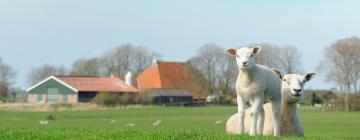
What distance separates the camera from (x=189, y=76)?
140 meters

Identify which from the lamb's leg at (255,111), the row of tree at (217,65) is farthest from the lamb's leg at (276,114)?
the row of tree at (217,65)

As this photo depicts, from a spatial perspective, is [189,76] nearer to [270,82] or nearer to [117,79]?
[117,79]

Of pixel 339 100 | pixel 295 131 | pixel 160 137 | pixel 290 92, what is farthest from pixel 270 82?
pixel 339 100

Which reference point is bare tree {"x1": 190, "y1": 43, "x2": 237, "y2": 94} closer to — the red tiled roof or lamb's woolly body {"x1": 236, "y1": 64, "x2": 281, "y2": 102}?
the red tiled roof

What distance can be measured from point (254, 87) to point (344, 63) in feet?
325

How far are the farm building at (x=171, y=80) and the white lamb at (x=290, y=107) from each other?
117 metres

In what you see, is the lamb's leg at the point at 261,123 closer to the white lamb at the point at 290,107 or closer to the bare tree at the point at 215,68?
the white lamb at the point at 290,107

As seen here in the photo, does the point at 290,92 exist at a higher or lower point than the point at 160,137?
higher

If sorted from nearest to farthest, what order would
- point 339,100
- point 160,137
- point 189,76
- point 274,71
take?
point 160,137 < point 274,71 < point 339,100 < point 189,76

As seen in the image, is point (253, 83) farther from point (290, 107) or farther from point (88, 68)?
point (88, 68)

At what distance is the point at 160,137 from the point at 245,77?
2.41 meters

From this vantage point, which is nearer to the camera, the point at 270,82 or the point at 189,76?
the point at 270,82

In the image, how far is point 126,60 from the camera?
141 metres

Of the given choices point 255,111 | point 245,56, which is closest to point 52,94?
point 255,111
